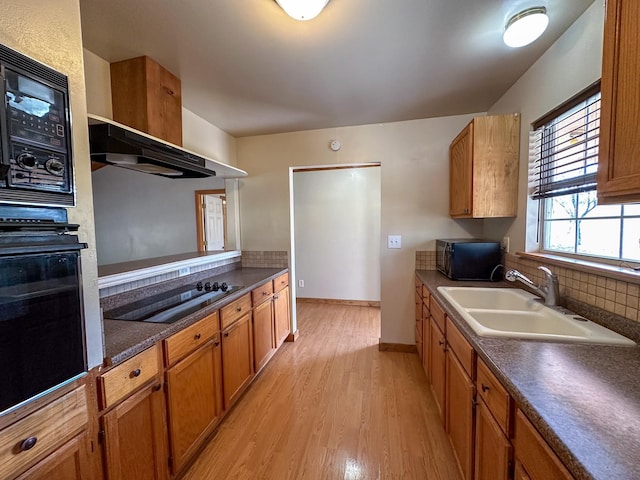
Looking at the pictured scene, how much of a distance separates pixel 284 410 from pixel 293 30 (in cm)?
246

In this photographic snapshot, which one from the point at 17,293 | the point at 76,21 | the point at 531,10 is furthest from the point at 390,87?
the point at 17,293

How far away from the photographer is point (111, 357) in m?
1.04

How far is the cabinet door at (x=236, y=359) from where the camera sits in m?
1.83

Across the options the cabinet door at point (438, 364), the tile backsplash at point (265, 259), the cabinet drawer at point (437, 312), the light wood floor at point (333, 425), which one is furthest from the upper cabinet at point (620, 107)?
the tile backsplash at point (265, 259)

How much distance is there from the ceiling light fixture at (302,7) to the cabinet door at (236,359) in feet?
6.03

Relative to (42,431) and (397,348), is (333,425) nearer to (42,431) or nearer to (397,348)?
(397,348)

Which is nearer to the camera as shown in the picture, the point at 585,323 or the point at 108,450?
the point at 108,450

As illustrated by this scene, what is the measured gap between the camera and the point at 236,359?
197 centimetres

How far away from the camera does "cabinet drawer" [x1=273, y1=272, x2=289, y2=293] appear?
2.71m

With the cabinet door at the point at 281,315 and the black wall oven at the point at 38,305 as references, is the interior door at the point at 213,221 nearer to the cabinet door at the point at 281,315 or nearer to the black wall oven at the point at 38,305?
the cabinet door at the point at 281,315

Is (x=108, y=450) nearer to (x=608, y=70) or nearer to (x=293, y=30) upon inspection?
(x=293, y=30)

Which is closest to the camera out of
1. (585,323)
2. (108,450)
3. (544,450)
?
(544,450)

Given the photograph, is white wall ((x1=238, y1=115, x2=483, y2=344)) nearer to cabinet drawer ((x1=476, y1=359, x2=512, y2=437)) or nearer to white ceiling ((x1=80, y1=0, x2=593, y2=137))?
white ceiling ((x1=80, y1=0, x2=593, y2=137))

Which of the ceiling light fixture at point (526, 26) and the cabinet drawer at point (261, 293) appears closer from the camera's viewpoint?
the ceiling light fixture at point (526, 26)
